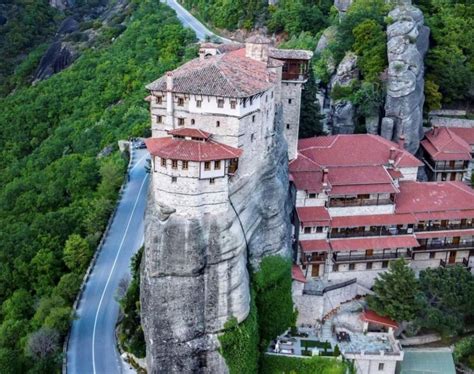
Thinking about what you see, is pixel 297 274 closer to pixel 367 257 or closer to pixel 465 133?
pixel 367 257

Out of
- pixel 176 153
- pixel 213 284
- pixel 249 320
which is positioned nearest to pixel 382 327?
pixel 249 320

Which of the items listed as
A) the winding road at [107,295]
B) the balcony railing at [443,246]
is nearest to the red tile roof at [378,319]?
A: the balcony railing at [443,246]

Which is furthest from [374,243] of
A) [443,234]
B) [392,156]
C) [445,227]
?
[392,156]

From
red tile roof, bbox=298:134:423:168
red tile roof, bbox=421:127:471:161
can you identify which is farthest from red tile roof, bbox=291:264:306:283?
red tile roof, bbox=421:127:471:161

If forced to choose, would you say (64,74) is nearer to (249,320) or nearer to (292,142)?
(292,142)

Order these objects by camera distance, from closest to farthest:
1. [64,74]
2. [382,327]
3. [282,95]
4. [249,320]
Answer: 1. [249,320]
2. [382,327]
3. [282,95]
4. [64,74]
